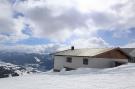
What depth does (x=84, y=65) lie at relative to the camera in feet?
156

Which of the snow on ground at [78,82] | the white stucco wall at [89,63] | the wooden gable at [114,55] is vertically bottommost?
the snow on ground at [78,82]

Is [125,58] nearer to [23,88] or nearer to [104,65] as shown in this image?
[104,65]

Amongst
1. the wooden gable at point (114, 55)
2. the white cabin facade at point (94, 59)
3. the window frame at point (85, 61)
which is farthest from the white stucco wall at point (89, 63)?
the wooden gable at point (114, 55)

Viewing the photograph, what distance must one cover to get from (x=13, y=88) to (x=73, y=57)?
114 feet

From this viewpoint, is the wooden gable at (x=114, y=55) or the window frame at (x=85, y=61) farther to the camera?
the window frame at (x=85, y=61)

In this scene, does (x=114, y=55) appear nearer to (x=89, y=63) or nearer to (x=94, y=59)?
(x=94, y=59)

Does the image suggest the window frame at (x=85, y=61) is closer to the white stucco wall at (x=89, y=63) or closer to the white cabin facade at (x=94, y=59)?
the white cabin facade at (x=94, y=59)

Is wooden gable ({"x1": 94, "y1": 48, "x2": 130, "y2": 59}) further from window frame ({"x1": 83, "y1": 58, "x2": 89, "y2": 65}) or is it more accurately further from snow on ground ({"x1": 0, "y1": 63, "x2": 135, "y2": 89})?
snow on ground ({"x1": 0, "y1": 63, "x2": 135, "y2": 89})

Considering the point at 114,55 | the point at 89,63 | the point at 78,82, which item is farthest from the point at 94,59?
the point at 78,82

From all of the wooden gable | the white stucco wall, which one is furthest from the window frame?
the wooden gable

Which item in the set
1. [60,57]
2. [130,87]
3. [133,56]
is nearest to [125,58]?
[133,56]

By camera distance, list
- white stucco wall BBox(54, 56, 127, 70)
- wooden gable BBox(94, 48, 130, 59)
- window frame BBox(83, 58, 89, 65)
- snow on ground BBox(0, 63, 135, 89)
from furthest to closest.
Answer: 1. window frame BBox(83, 58, 89, 65)
2. wooden gable BBox(94, 48, 130, 59)
3. white stucco wall BBox(54, 56, 127, 70)
4. snow on ground BBox(0, 63, 135, 89)

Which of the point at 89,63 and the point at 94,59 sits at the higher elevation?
the point at 94,59

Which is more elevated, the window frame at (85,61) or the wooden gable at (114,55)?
the wooden gable at (114,55)
